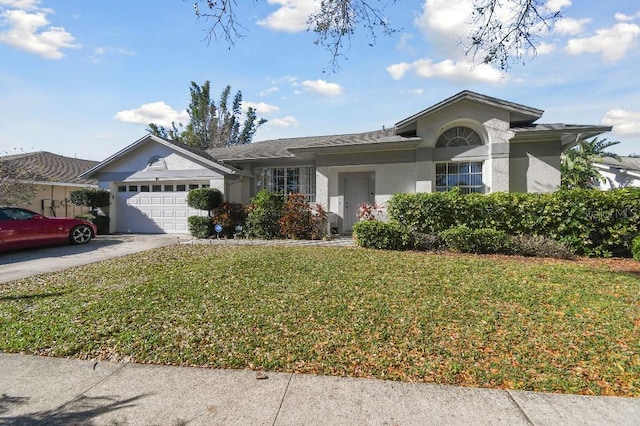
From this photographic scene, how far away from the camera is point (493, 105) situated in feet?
38.3

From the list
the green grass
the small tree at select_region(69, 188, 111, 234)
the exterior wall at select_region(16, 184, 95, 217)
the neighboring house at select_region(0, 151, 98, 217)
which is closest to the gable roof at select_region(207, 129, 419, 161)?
the small tree at select_region(69, 188, 111, 234)

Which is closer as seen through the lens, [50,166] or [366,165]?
[366,165]

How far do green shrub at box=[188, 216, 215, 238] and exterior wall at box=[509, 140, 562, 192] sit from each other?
37.4ft

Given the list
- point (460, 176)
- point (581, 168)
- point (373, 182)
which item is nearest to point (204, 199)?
point (373, 182)

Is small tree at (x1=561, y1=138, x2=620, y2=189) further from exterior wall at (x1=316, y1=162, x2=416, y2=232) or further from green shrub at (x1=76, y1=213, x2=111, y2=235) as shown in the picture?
green shrub at (x1=76, y1=213, x2=111, y2=235)

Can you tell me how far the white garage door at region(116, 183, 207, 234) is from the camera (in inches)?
605

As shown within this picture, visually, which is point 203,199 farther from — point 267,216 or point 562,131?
point 562,131

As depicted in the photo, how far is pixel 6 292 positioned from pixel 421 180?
11693 mm

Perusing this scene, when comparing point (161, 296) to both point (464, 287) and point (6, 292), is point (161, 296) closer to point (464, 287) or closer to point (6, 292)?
point (6, 292)

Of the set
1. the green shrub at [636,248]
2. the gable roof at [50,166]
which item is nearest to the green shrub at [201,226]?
the gable roof at [50,166]

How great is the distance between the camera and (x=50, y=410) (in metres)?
2.82

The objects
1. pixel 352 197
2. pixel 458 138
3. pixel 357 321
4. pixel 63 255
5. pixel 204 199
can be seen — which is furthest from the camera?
pixel 352 197

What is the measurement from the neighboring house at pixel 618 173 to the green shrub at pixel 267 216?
21918 millimetres

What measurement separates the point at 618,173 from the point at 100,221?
99.3 feet
